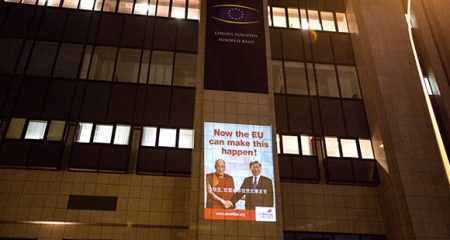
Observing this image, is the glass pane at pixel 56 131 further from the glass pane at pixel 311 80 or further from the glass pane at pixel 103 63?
the glass pane at pixel 311 80

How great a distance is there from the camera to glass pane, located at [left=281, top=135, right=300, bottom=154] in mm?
22297

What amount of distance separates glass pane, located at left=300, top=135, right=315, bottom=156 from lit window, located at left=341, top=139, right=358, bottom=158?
1.87 metres

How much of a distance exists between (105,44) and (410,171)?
1919cm

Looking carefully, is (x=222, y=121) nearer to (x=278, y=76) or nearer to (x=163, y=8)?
(x=278, y=76)

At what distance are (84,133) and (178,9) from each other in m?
10.4

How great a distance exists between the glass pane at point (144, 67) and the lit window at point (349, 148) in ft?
40.9

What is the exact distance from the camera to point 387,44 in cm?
2469

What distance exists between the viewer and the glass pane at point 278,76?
24156 millimetres

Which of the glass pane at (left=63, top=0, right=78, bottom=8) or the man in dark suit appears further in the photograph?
the glass pane at (left=63, top=0, right=78, bottom=8)

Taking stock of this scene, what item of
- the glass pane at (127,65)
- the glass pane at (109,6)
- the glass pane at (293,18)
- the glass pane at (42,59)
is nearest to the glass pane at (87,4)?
the glass pane at (109,6)

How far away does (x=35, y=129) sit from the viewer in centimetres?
2098

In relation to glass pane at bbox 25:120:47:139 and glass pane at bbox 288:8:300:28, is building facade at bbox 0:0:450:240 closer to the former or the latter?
glass pane at bbox 25:120:47:139

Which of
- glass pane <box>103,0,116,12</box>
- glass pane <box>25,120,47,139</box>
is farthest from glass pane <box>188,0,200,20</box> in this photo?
glass pane <box>25,120,47,139</box>

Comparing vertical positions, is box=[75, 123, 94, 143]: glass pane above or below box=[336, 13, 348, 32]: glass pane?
below
